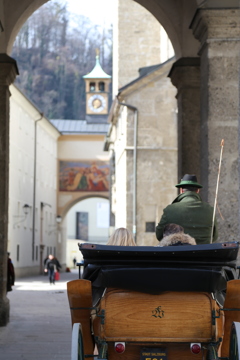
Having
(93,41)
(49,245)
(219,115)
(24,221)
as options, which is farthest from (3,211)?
(93,41)

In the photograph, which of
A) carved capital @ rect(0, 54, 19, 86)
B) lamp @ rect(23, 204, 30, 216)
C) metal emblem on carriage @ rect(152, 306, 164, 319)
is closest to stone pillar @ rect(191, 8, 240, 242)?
carved capital @ rect(0, 54, 19, 86)

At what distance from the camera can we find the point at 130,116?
3991 centimetres

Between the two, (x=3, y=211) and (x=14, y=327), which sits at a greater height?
(x=3, y=211)

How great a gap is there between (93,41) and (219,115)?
3908 inches

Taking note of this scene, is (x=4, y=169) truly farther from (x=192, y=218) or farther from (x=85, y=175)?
(x=85, y=175)

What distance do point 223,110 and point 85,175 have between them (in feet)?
179

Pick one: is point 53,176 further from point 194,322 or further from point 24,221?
point 194,322

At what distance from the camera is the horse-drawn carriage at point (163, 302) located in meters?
6.27

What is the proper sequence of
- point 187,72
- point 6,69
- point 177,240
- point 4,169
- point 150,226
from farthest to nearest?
point 150,226 → point 187,72 → point 6,69 → point 4,169 → point 177,240

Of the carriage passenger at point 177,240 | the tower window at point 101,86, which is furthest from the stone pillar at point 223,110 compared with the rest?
the tower window at point 101,86

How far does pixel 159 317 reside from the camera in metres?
6.28

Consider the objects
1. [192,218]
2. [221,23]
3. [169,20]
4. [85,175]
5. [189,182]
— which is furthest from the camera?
[85,175]

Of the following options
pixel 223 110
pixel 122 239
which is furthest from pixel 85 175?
pixel 122 239

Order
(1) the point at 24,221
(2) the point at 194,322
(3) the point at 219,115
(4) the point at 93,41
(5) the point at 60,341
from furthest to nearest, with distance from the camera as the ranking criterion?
(4) the point at 93,41, (1) the point at 24,221, (5) the point at 60,341, (3) the point at 219,115, (2) the point at 194,322
